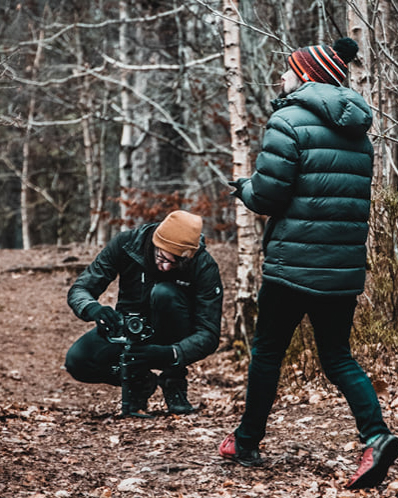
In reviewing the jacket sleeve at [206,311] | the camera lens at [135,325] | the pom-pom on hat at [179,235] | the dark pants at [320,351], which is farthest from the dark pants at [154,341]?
the dark pants at [320,351]

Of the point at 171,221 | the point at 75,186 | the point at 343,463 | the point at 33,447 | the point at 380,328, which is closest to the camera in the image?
the point at 343,463

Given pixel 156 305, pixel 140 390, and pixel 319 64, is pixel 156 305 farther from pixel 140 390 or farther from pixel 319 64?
pixel 319 64

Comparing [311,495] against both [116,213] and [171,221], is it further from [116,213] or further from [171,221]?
[116,213]

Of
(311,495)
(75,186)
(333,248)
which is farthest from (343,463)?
(75,186)

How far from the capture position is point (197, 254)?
4352 mm

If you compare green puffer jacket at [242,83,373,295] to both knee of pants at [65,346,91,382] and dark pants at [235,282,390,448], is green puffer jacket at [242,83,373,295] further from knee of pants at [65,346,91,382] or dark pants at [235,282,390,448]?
knee of pants at [65,346,91,382]

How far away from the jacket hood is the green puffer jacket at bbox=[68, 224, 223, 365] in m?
1.63

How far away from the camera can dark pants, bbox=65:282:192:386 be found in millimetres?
4422

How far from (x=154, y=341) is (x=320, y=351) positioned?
1.62 metres

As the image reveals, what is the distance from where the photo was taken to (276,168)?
294 centimetres

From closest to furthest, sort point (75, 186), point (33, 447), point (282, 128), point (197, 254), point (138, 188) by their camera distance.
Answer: point (282, 128)
point (33, 447)
point (197, 254)
point (138, 188)
point (75, 186)

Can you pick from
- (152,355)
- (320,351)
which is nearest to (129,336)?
(152,355)

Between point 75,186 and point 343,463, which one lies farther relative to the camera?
point 75,186

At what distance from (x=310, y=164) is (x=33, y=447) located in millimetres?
2344
